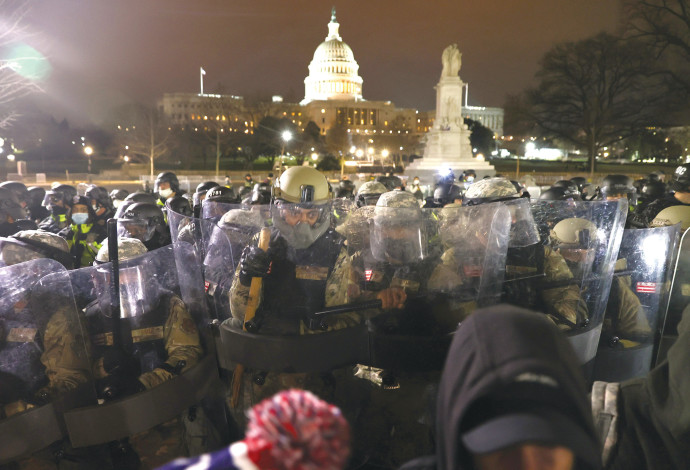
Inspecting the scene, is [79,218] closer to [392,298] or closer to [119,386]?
[119,386]

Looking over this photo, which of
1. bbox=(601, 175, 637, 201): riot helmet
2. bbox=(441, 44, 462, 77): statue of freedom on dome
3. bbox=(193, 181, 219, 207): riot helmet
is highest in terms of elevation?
bbox=(441, 44, 462, 77): statue of freedom on dome

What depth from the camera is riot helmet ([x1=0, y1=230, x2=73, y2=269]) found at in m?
3.31

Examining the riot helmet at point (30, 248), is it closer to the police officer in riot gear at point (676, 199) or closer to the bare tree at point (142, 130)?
the police officer in riot gear at point (676, 199)

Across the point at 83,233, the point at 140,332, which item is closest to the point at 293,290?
the point at 140,332

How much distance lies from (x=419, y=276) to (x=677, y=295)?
67.4 inches

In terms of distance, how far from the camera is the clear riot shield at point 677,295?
3062 mm

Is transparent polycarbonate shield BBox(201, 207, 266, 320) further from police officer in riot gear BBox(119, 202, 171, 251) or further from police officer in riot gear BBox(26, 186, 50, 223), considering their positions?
police officer in riot gear BBox(26, 186, 50, 223)

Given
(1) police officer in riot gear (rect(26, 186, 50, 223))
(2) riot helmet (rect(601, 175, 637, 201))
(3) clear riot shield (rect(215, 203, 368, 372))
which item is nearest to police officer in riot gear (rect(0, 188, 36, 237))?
(1) police officer in riot gear (rect(26, 186, 50, 223))

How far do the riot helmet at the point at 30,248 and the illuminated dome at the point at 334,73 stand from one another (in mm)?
108397

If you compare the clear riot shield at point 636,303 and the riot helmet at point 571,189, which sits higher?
the riot helmet at point 571,189

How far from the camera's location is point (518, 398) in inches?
44.5

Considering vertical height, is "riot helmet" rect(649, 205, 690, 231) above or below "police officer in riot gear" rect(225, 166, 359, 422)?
above

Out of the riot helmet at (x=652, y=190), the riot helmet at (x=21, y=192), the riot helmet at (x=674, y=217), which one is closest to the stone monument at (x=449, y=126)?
the riot helmet at (x=652, y=190)

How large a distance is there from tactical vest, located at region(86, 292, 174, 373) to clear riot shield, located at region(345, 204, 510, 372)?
47.5 inches
